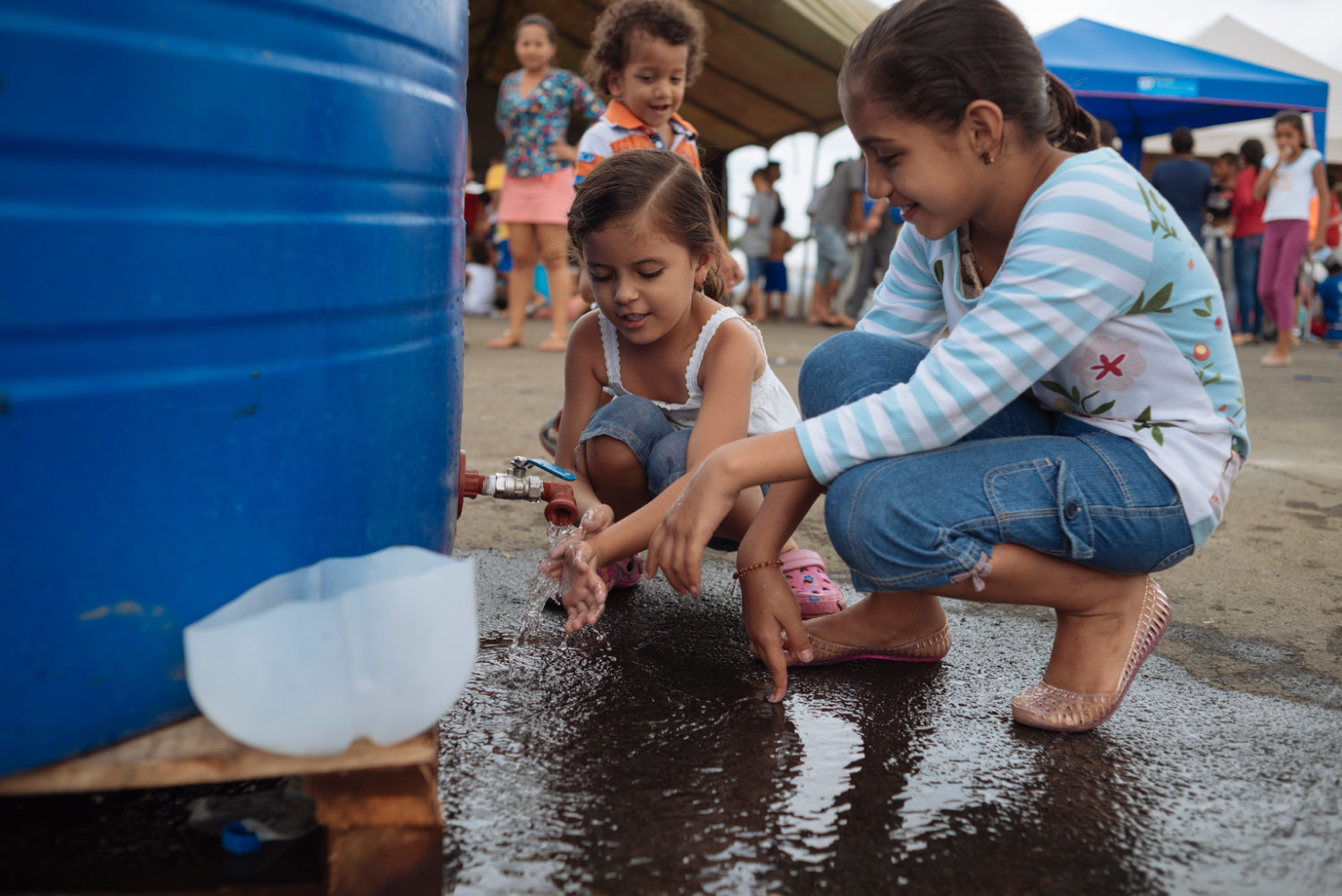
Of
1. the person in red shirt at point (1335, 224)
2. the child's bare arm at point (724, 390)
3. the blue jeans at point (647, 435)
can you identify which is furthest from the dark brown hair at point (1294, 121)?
the blue jeans at point (647, 435)

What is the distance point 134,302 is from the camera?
86 centimetres

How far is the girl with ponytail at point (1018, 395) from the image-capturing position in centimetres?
124

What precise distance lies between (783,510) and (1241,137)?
10.5 m

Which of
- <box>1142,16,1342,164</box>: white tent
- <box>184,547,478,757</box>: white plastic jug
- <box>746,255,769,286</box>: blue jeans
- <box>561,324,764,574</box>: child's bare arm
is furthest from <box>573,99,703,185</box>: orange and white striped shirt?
<box>1142,16,1342,164</box>: white tent

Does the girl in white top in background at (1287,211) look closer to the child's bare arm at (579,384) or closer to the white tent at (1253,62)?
the white tent at (1253,62)

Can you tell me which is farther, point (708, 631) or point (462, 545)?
point (462, 545)

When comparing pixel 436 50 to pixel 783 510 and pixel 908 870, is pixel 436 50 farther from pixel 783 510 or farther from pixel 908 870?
pixel 908 870

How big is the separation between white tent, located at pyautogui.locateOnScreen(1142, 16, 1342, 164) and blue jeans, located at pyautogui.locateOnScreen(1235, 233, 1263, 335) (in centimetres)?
202

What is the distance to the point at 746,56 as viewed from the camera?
8.55m

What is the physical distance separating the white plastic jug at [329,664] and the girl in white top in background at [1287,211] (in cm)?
672

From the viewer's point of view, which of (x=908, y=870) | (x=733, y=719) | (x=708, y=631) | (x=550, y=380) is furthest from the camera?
(x=550, y=380)

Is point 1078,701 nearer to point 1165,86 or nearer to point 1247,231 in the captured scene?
point 1165,86

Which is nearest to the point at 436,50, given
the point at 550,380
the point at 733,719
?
the point at 733,719

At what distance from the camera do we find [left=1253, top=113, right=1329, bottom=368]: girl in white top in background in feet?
20.6
